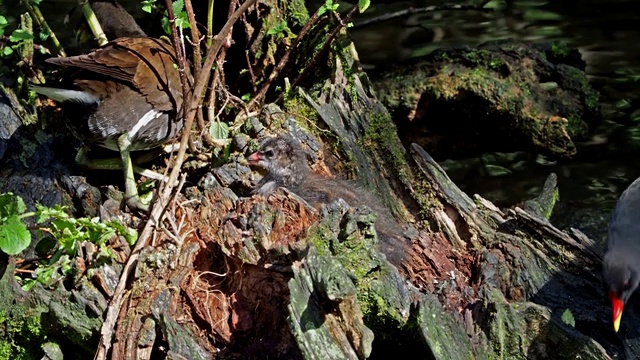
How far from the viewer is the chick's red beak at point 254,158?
3.50 m

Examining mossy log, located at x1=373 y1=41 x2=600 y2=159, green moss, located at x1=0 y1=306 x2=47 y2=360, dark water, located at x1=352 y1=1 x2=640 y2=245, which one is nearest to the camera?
green moss, located at x1=0 y1=306 x2=47 y2=360

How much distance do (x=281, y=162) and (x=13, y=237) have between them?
108 cm

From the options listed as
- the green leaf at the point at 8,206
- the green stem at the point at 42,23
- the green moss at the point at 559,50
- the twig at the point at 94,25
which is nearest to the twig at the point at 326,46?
the twig at the point at 94,25

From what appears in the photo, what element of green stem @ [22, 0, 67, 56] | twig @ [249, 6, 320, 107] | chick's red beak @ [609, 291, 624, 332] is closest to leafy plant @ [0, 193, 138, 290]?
twig @ [249, 6, 320, 107]

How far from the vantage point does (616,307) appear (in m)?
3.00

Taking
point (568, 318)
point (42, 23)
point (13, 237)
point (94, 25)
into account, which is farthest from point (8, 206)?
point (568, 318)

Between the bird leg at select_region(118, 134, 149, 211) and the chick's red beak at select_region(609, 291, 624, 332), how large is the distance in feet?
6.02

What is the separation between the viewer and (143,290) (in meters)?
3.17

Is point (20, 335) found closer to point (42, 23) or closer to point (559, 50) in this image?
point (42, 23)

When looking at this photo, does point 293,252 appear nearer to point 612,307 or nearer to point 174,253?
point 174,253

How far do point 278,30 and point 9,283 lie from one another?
65.3 inches

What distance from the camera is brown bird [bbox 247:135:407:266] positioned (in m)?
3.38

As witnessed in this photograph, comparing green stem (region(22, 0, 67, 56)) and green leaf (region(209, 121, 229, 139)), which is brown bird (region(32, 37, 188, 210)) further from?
green stem (region(22, 0, 67, 56))

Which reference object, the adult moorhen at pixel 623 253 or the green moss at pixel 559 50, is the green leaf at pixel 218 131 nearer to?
the adult moorhen at pixel 623 253
